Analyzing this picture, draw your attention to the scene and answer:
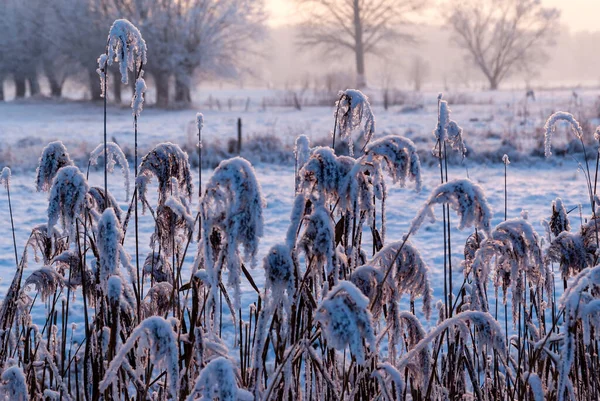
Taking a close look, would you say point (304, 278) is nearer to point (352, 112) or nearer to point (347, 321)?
point (347, 321)

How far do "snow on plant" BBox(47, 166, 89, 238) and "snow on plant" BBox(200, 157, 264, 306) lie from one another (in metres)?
0.44

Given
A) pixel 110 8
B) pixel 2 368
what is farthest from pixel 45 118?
pixel 2 368

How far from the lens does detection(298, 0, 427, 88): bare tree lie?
154 feet

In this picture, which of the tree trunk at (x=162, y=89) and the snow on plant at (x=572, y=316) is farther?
the tree trunk at (x=162, y=89)

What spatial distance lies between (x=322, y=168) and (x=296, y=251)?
0.67 ft

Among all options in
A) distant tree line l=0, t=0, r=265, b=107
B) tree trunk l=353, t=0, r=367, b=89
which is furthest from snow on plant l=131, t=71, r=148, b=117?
tree trunk l=353, t=0, r=367, b=89

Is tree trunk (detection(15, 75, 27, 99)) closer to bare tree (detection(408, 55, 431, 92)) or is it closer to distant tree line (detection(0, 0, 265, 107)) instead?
distant tree line (detection(0, 0, 265, 107))

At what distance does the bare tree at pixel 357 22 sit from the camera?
1853 inches

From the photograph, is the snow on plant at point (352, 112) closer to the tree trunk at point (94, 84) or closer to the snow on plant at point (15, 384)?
the snow on plant at point (15, 384)

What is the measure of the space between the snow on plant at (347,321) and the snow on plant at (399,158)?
1.26 feet

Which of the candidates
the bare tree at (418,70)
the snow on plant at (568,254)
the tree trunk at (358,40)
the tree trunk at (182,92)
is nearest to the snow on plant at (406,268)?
the snow on plant at (568,254)

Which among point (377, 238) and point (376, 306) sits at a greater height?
point (377, 238)

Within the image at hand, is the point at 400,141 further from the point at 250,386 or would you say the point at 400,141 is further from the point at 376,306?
the point at 250,386

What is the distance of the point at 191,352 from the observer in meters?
1.73
